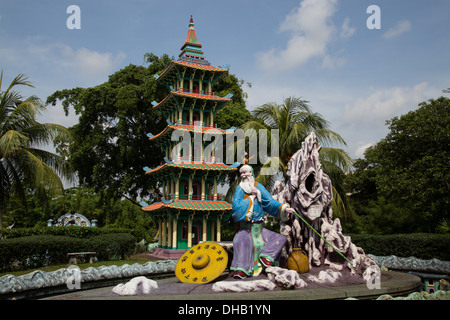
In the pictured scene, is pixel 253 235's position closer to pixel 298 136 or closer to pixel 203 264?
pixel 203 264

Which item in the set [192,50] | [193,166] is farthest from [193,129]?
[192,50]

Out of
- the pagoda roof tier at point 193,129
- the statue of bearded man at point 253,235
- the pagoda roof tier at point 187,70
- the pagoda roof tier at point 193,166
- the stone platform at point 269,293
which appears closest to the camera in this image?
the stone platform at point 269,293

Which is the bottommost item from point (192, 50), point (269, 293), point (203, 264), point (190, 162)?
point (269, 293)

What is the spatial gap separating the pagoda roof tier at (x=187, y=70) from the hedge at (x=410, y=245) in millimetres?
14074

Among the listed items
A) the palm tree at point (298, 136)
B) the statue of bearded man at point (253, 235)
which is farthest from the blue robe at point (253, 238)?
the palm tree at point (298, 136)

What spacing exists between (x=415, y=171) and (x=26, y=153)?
57.6ft

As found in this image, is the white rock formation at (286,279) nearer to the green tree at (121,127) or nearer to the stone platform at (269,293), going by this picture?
the stone platform at (269,293)

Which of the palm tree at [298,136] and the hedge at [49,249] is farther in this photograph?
the palm tree at [298,136]

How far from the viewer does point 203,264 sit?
26.6ft

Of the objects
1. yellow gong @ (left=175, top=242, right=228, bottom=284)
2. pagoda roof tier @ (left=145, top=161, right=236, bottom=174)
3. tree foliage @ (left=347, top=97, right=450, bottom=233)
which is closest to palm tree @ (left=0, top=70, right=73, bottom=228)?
pagoda roof tier @ (left=145, top=161, right=236, bottom=174)

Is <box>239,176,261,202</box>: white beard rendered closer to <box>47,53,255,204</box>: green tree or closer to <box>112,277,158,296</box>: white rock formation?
<box>112,277,158,296</box>: white rock formation

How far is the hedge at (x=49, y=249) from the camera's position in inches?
538

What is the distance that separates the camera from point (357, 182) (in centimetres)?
2936
